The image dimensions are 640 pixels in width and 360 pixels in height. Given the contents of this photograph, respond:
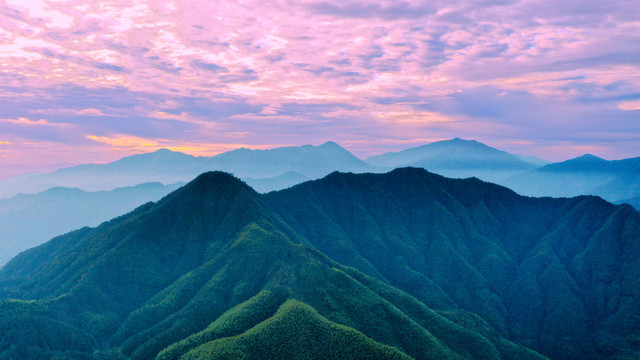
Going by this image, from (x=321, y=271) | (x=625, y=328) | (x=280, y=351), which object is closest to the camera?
(x=280, y=351)

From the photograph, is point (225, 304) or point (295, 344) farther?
point (225, 304)

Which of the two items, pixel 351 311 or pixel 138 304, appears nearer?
pixel 351 311

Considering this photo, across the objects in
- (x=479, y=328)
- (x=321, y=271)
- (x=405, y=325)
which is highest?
(x=321, y=271)

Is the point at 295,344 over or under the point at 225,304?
under

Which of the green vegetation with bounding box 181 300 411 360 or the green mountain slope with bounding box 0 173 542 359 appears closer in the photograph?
the green vegetation with bounding box 181 300 411 360

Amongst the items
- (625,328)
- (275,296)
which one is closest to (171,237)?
(275,296)

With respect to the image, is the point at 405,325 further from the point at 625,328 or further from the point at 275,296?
the point at 625,328

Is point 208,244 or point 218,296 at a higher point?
point 208,244

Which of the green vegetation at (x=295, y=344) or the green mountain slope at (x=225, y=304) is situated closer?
the green vegetation at (x=295, y=344)
